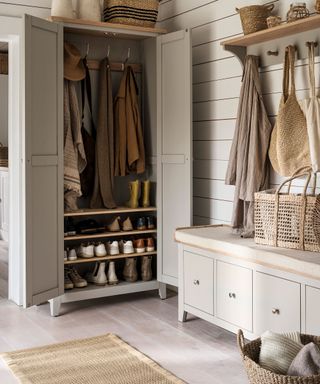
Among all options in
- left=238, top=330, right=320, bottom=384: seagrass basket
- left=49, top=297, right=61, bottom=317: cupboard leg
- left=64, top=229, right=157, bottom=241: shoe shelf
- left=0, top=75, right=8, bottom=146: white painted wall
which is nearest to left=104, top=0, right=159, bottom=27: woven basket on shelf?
left=64, top=229, right=157, bottom=241: shoe shelf

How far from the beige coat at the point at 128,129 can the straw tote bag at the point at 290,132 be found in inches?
56.0

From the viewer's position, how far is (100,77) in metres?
4.59

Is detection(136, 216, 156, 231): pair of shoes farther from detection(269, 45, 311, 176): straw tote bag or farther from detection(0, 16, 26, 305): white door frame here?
detection(269, 45, 311, 176): straw tote bag

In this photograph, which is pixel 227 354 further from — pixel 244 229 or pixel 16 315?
pixel 16 315

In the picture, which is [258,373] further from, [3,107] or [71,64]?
[3,107]

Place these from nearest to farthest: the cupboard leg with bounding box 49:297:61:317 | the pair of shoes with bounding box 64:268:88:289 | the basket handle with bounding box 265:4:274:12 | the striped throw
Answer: the striped throw → the basket handle with bounding box 265:4:274:12 → the cupboard leg with bounding box 49:297:61:317 → the pair of shoes with bounding box 64:268:88:289

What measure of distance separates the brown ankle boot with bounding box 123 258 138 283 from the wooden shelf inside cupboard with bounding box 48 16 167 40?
1.70 metres

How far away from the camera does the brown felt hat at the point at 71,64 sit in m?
4.25

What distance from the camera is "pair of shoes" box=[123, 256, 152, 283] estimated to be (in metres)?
4.60

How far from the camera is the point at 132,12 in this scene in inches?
175

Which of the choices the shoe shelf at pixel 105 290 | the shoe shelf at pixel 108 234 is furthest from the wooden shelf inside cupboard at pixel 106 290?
the shoe shelf at pixel 108 234

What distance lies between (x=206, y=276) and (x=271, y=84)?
1.25 metres

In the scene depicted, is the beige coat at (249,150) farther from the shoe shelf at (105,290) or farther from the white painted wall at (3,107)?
the white painted wall at (3,107)

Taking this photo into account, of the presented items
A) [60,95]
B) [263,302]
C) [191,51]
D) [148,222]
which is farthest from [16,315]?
[191,51]
